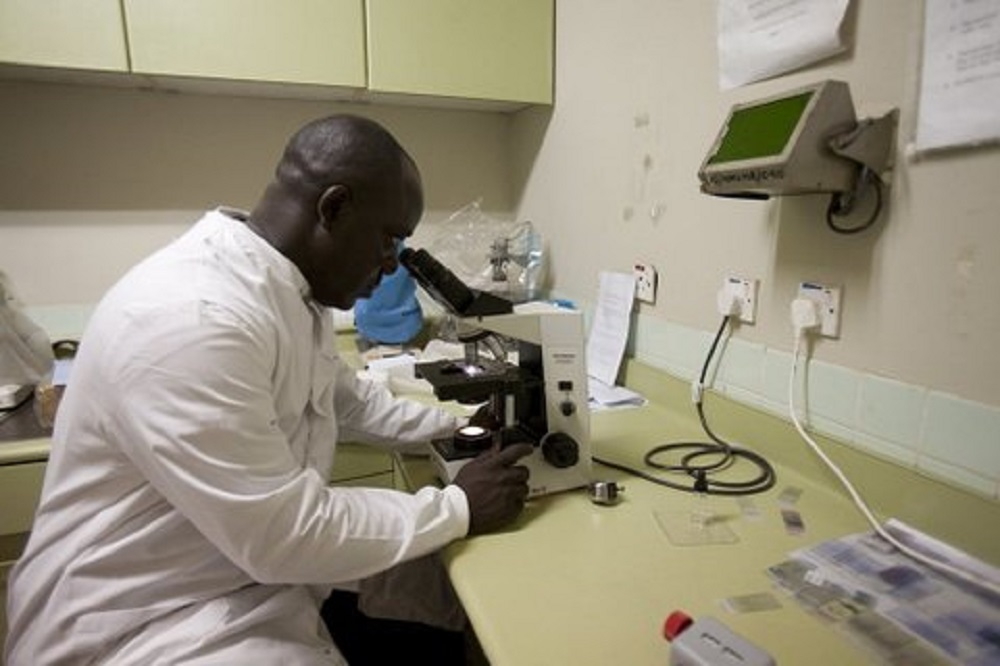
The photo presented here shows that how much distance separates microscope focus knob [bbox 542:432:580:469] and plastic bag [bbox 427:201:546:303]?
98 centimetres

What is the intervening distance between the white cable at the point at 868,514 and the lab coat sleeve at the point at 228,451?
715 millimetres

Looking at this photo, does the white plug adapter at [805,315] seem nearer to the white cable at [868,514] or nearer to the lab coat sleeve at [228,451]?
the white cable at [868,514]

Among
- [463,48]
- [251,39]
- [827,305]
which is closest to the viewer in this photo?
[827,305]

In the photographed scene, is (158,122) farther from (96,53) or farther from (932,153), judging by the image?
(932,153)

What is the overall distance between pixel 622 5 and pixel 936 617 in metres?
1.49

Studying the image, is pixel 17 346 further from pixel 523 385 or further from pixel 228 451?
pixel 523 385

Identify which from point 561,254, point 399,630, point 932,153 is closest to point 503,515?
point 399,630

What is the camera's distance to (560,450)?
99 centimetres

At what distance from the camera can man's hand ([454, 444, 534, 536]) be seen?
0.87 meters

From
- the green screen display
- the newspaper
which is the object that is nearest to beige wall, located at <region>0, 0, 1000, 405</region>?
the green screen display

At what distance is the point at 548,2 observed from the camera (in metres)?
1.91

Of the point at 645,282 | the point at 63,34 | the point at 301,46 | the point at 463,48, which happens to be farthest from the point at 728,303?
the point at 63,34

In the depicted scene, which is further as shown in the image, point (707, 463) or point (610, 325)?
point (610, 325)

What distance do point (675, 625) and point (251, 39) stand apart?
5.83 feet
